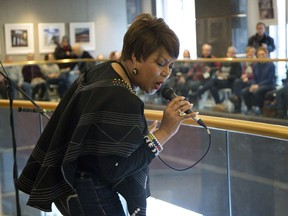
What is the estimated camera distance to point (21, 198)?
14.9ft

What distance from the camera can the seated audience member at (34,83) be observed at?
35.0ft

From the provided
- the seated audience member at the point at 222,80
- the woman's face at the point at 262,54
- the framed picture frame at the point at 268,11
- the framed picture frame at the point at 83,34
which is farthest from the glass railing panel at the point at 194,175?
the framed picture frame at the point at 83,34

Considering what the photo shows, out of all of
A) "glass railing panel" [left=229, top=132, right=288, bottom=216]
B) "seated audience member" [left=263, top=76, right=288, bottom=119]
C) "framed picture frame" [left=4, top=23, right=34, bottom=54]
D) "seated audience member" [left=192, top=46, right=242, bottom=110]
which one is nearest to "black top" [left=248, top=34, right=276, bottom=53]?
"seated audience member" [left=192, top=46, right=242, bottom=110]

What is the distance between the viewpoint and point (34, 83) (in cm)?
1080

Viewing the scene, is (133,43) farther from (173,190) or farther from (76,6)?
(76,6)

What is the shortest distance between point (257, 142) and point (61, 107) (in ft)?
4.08

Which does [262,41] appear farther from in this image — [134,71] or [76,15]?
[134,71]

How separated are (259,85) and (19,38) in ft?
26.2

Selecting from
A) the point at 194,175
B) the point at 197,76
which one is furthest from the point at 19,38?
the point at 194,175

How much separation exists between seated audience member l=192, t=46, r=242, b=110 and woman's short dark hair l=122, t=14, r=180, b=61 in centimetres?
632

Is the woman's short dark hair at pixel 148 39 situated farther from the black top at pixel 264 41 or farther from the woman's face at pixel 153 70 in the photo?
the black top at pixel 264 41

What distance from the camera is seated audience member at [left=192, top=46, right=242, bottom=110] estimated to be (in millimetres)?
8039

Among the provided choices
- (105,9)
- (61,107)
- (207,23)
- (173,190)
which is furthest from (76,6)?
(61,107)

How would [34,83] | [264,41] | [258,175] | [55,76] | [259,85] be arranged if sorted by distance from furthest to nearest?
[55,76] < [34,83] < [264,41] < [259,85] < [258,175]
